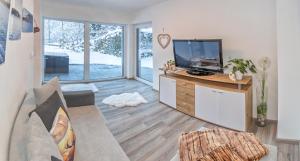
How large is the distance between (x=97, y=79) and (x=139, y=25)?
2332 millimetres

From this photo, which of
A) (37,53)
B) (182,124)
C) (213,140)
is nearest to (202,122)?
(182,124)

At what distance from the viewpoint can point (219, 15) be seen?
13.4 ft

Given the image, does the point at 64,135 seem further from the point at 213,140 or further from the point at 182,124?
the point at 182,124

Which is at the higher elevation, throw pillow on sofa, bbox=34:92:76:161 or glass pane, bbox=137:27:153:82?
glass pane, bbox=137:27:153:82

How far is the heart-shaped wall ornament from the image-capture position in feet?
17.9

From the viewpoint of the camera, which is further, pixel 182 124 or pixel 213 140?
pixel 182 124

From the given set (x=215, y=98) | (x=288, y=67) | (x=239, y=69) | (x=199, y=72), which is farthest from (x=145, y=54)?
(x=288, y=67)

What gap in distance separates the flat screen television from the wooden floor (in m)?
0.99

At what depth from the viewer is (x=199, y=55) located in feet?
13.4

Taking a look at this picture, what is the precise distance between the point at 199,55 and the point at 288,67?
5.18 ft

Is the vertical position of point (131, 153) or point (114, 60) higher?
point (114, 60)

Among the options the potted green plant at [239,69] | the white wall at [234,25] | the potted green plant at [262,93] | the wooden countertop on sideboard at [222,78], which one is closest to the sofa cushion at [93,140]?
the wooden countertop on sideboard at [222,78]

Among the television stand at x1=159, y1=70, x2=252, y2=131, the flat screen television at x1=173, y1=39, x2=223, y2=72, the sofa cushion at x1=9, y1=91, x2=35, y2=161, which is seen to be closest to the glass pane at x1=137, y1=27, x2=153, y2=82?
the flat screen television at x1=173, y1=39, x2=223, y2=72

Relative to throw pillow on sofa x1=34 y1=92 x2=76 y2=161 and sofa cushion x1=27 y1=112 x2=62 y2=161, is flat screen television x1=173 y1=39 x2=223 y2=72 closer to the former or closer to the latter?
throw pillow on sofa x1=34 y1=92 x2=76 y2=161
